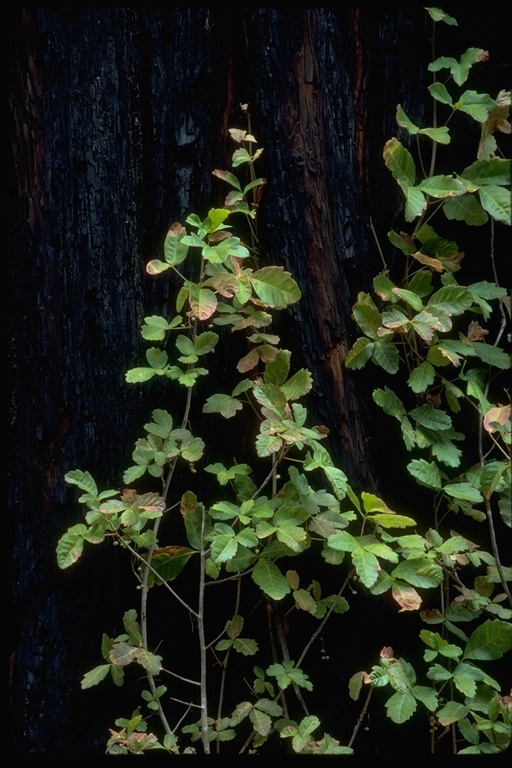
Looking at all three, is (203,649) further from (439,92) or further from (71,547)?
(439,92)

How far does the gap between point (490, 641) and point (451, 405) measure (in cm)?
57

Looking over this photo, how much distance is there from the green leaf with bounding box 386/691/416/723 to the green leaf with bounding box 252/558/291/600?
35 cm

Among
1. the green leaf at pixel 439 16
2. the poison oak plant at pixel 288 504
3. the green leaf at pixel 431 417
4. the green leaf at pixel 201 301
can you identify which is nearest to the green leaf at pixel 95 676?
the poison oak plant at pixel 288 504

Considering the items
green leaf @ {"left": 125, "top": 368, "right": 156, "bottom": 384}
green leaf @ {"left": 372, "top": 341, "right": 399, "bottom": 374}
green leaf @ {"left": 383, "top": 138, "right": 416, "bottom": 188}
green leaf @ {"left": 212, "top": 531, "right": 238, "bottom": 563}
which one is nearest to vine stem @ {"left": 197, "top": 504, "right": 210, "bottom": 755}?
green leaf @ {"left": 212, "top": 531, "right": 238, "bottom": 563}

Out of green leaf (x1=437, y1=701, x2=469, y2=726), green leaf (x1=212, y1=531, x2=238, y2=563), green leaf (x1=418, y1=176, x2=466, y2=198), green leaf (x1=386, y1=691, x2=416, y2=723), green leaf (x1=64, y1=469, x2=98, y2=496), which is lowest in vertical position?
green leaf (x1=437, y1=701, x2=469, y2=726)

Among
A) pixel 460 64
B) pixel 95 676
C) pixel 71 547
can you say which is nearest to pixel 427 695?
pixel 95 676

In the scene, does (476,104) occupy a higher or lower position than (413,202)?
higher

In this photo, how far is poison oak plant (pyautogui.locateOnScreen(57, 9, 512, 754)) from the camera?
154 cm

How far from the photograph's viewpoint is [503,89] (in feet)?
5.66

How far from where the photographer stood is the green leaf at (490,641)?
1580 millimetres

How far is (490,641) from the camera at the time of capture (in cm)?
159

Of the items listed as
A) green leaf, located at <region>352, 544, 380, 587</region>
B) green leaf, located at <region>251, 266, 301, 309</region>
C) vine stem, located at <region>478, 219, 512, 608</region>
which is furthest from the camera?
vine stem, located at <region>478, 219, 512, 608</region>

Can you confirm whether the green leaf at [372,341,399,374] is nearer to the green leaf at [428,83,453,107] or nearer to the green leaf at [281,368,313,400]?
the green leaf at [281,368,313,400]

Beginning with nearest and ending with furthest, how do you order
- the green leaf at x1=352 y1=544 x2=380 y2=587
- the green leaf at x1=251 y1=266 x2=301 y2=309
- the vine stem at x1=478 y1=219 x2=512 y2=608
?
the green leaf at x1=352 y1=544 x2=380 y2=587 → the green leaf at x1=251 y1=266 x2=301 y2=309 → the vine stem at x1=478 y1=219 x2=512 y2=608
